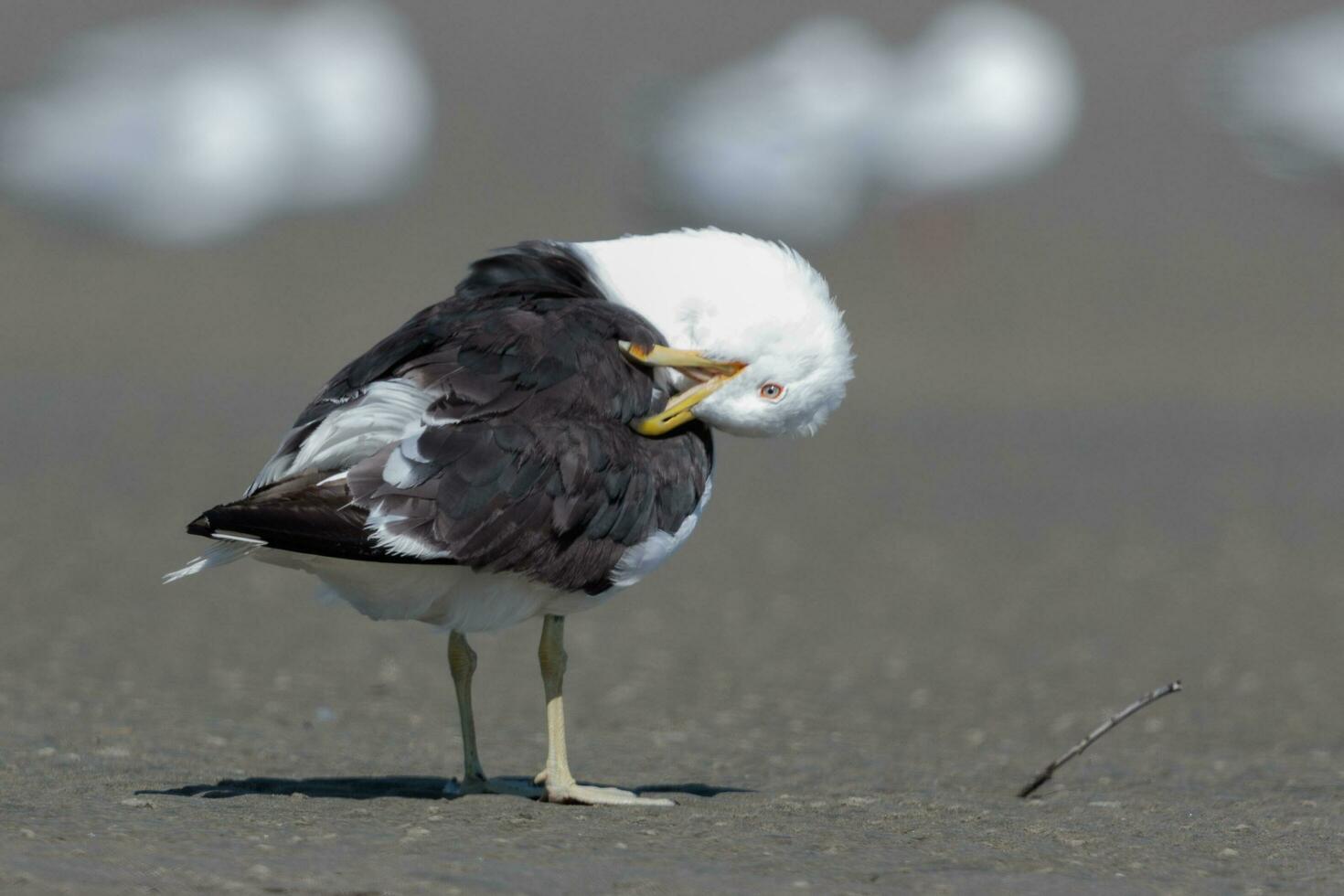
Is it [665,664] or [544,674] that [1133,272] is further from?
[544,674]

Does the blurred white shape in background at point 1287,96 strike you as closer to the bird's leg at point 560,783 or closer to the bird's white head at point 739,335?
the bird's white head at point 739,335

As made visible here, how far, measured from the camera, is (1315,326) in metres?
16.9

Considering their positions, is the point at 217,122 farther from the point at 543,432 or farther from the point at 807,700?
the point at 543,432

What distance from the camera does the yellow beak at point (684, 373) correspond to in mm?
5477

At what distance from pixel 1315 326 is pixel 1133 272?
6.14 feet

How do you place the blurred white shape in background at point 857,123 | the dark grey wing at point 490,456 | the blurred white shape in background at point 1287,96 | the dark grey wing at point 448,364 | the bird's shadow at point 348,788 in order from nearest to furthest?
the dark grey wing at point 490,456 < the dark grey wing at point 448,364 < the bird's shadow at point 348,788 < the blurred white shape in background at point 1287,96 < the blurred white shape in background at point 857,123

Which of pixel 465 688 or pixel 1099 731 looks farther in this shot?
pixel 465 688

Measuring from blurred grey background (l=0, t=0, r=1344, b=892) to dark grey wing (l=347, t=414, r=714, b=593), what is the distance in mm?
868

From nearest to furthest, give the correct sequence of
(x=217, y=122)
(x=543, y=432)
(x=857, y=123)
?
(x=543, y=432) < (x=217, y=122) < (x=857, y=123)

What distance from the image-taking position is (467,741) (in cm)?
582

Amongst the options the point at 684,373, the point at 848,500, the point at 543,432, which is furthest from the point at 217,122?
the point at 543,432

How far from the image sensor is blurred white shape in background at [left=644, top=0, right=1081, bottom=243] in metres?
18.4

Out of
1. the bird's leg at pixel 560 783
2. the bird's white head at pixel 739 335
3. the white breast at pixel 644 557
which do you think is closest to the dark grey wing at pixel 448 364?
the bird's white head at pixel 739 335

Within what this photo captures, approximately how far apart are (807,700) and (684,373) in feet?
9.06
